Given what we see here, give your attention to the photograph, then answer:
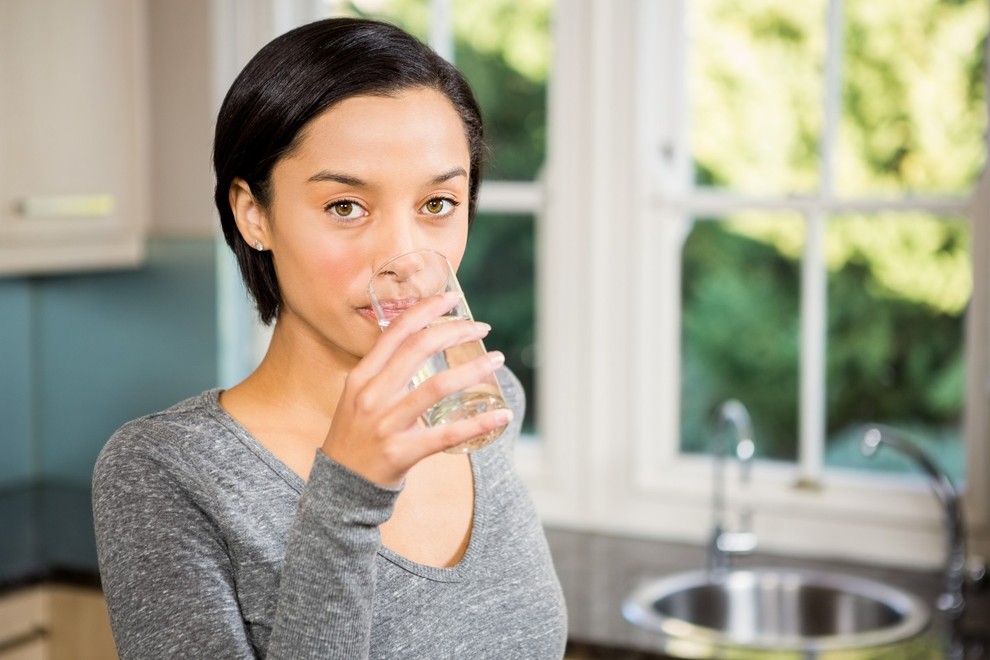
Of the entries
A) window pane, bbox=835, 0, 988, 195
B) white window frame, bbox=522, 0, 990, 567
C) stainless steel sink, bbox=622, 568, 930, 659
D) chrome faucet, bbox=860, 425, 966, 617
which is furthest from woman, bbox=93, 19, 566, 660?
window pane, bbox=835, 0, 988, 195

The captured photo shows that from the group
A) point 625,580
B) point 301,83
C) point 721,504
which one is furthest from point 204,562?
point 721,504

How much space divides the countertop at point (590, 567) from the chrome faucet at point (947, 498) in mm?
41

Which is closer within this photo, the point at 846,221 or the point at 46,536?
the point at 46,536

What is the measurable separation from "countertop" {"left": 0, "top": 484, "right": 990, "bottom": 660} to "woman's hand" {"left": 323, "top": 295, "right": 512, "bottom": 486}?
44.4 inches

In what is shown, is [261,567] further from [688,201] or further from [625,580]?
[688,201]

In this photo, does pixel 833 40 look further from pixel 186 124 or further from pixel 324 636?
pixel 324 636

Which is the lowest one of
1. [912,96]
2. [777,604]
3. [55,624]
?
[55,624]

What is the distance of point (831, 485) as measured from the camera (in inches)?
93.7

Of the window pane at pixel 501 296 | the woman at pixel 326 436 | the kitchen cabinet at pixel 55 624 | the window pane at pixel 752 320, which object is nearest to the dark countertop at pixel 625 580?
the window pane at pixel 501 296

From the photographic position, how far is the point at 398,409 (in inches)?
31.9

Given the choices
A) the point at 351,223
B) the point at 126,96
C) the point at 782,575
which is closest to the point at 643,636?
the point at 782,575

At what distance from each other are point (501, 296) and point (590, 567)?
948 mm

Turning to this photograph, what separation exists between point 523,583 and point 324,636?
12.9 inches

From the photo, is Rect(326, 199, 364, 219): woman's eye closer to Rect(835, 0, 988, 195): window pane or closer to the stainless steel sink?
the stainless steel sink
